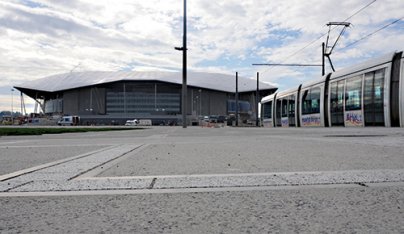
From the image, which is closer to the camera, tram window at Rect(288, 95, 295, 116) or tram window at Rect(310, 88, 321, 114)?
tram window at Rect(310, 88, 321, 114)

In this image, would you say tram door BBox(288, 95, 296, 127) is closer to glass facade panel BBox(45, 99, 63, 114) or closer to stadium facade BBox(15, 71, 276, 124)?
→ stadium facade BBox(15, 71, 276, 124)

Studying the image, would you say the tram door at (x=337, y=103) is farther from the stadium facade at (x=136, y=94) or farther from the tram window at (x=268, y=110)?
the stadium facade at (x=136, y=94)

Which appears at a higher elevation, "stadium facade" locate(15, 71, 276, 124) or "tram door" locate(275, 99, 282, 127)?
"stadium facade" locate(15, 71, 276, 124)

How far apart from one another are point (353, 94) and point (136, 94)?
354 feet

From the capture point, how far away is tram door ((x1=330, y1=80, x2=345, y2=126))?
1712cm

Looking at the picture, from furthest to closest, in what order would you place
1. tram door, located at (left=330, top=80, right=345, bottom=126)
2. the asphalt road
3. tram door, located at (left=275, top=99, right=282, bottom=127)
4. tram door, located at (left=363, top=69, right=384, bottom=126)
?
tram door, located at (left=275, top=99, right=282, bottom=127)
tram door, located at (left=330, top=80, right=345, bottom=126)
tram door, located at (left=363, top=69, right=384, bottom=126)
the asphalt road

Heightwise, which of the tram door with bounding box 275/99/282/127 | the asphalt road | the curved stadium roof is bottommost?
the asphalt road

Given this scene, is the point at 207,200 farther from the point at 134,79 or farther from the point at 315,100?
the point at 134,79

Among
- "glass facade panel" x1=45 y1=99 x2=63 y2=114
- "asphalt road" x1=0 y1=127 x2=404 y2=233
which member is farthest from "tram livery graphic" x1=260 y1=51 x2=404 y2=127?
"glass facade panel" x1=45 y1=99 x2=63 y2=114

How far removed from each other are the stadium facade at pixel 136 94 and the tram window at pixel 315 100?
93.5m

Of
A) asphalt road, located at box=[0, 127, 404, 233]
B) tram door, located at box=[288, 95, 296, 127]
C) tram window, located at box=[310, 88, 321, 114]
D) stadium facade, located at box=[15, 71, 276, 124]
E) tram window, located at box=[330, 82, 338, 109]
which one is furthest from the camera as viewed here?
stadium facade, located at box=[15, 71, 276, 124]

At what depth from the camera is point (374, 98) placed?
47.0 ft

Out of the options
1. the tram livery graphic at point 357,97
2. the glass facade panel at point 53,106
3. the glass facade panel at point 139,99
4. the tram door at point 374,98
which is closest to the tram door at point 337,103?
the tram livery graphic at point 357,97

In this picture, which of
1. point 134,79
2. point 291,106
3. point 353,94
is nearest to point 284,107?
point 291,106
